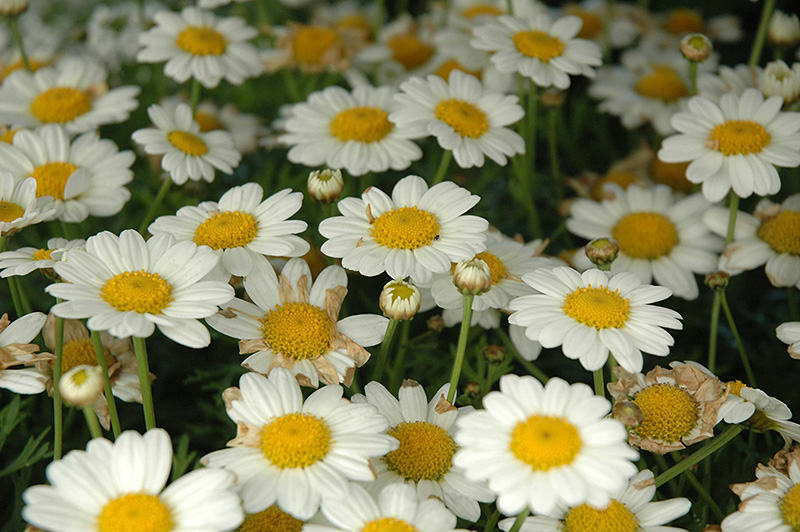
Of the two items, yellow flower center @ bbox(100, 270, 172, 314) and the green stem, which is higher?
yellow flower center @ bbox(100, 270, 172, 314)

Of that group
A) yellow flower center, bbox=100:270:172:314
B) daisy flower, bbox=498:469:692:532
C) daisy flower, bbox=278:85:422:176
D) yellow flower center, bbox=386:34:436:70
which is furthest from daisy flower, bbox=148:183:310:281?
yellow flower center, bbox=386:34:436:70

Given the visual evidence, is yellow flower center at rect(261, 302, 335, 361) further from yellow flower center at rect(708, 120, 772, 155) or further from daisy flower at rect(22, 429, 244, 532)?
yellow flower center at rect(708, 120, 772, 155)

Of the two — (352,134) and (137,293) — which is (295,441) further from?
(352,134)

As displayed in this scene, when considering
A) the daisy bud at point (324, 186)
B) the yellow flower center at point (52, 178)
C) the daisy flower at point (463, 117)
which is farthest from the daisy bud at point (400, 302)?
the yellow flower center at point (52, 178)

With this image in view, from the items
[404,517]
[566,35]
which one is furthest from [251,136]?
[404,517]

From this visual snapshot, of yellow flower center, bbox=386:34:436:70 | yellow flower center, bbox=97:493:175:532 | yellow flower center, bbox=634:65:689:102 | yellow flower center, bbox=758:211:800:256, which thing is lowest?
yellow flower center, bbox=386:34:436:70
